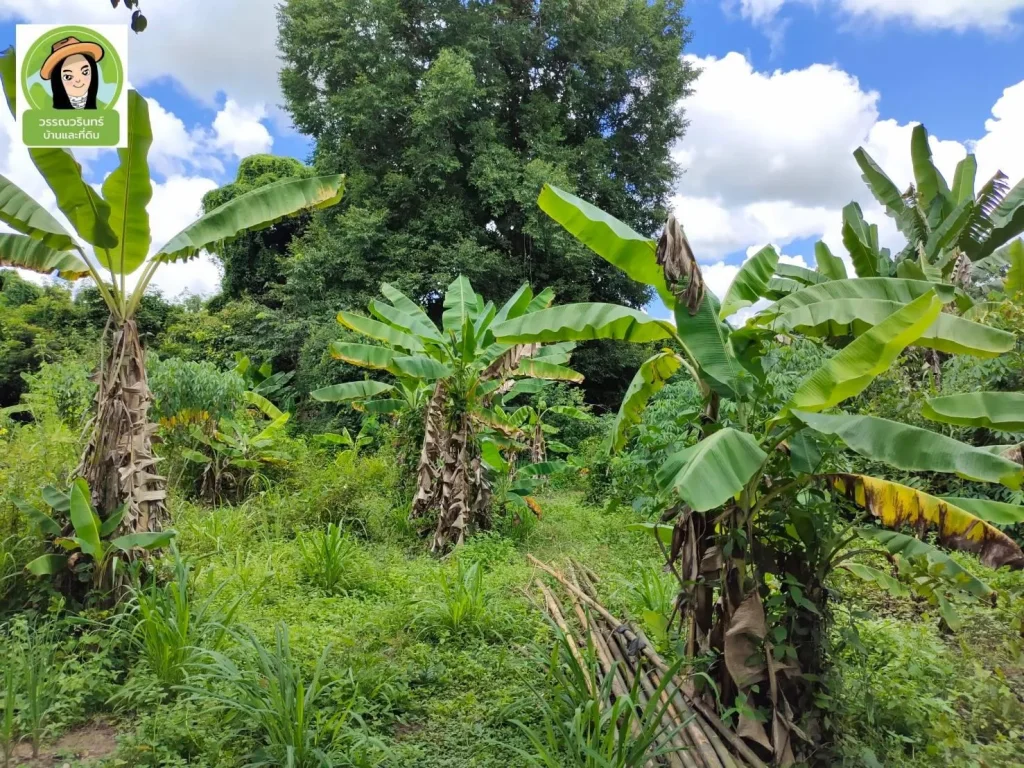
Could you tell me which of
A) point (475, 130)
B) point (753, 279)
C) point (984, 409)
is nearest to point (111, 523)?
point (753, 279)

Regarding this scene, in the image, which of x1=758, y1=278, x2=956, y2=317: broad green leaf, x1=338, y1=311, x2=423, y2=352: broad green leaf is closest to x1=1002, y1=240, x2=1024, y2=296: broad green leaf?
x1=758, y1=278, x2=956, y2=317: broad green leaf

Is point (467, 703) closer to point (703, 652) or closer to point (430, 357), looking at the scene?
point (703, 652)

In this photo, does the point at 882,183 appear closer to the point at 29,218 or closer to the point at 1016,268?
the point at 1016,268

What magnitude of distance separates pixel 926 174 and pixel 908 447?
26.0 ft

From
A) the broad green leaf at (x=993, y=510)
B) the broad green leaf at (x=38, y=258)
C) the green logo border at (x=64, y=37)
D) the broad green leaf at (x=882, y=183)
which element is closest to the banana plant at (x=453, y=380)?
the broad green leaf at (x=38, y=258)

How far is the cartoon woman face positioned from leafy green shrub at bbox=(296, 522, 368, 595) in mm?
3718

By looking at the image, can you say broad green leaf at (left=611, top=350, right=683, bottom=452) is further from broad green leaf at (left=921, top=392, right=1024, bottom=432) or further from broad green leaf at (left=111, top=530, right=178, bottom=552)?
broad green leaf at (left=111, top=530, right=178, bottom=552)

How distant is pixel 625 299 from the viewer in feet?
53.7

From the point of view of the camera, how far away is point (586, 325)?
131 inches

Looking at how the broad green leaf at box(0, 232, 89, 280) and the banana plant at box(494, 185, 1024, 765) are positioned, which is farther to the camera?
the broad green leaf at box(0, 232, 89, 280)

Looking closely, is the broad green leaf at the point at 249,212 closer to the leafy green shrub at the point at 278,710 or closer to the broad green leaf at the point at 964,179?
the leafy green shrub at the point at 278,710

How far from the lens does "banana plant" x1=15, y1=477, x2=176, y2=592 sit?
3.82m

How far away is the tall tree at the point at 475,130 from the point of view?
1398cm

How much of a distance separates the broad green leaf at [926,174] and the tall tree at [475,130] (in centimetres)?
695
